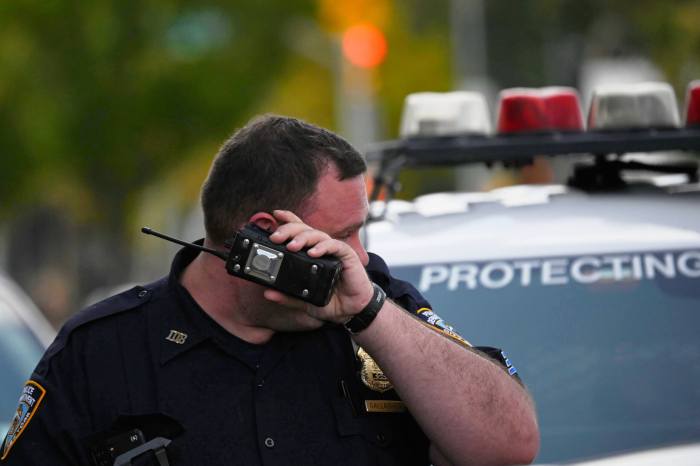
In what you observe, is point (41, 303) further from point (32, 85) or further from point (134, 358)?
point (134, 358)

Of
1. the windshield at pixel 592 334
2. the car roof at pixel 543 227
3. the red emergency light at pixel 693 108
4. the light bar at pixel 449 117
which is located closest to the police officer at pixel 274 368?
the windshield at pixel 592 334

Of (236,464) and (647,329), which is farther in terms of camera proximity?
(647,329)

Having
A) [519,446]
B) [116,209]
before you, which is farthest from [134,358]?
[116,209]

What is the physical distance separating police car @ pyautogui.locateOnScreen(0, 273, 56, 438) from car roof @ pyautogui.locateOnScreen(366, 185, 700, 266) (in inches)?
63.6

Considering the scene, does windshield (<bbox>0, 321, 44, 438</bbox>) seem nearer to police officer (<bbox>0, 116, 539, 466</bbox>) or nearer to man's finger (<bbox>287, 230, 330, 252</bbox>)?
police officer (<bbox>0, 116, 539, 466</bbox>)

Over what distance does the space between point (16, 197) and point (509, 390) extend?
1850cm

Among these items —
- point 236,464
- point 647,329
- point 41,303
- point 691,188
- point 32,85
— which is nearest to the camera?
point 236,464

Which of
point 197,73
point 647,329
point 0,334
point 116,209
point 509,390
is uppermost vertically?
point 509,390

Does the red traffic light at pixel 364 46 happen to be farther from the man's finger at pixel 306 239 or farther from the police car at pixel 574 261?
the man's finger at pixel 306 239

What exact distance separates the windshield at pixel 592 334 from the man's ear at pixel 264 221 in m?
0.99

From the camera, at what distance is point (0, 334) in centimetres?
588

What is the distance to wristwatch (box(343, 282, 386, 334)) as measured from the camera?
3.12 metres

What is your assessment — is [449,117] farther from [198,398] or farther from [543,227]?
[198,398]

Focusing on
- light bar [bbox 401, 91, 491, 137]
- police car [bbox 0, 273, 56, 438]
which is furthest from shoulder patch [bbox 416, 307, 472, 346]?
police car [bbox 0, 273, 56, 438]
